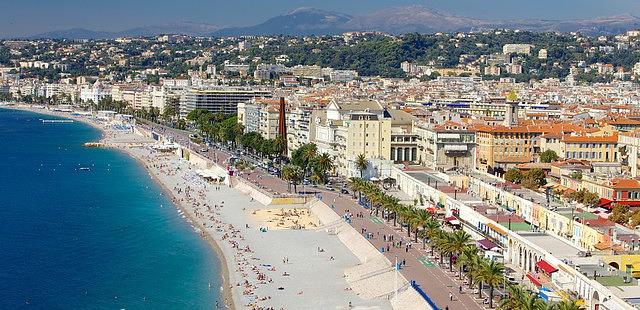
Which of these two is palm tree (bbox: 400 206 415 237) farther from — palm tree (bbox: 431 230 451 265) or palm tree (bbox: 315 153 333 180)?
palm tree (bbox: 315 153 333 180)

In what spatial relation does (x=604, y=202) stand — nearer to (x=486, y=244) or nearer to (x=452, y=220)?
(x=452, y=220)

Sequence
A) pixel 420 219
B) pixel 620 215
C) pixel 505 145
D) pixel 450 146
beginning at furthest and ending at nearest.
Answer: pixel 450 146
pixel 505 145
pixel 420 219
pixel 620 215

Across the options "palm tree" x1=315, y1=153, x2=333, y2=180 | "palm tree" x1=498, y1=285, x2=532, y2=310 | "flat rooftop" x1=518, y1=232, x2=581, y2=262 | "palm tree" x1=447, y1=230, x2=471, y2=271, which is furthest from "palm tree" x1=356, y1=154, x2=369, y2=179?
"palm tree" x1=498, y1=285, x2=532, y2=310

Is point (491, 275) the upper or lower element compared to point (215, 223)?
upper

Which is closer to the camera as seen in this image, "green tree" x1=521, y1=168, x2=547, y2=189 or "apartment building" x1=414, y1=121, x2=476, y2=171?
"green tree" x1=521, y1=168, x2=547, y2=189

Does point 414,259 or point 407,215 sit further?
point 407,215

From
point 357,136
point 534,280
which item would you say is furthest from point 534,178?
point 534,280

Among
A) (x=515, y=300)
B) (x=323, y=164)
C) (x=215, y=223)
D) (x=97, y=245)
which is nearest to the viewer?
(x=515, y=300)
